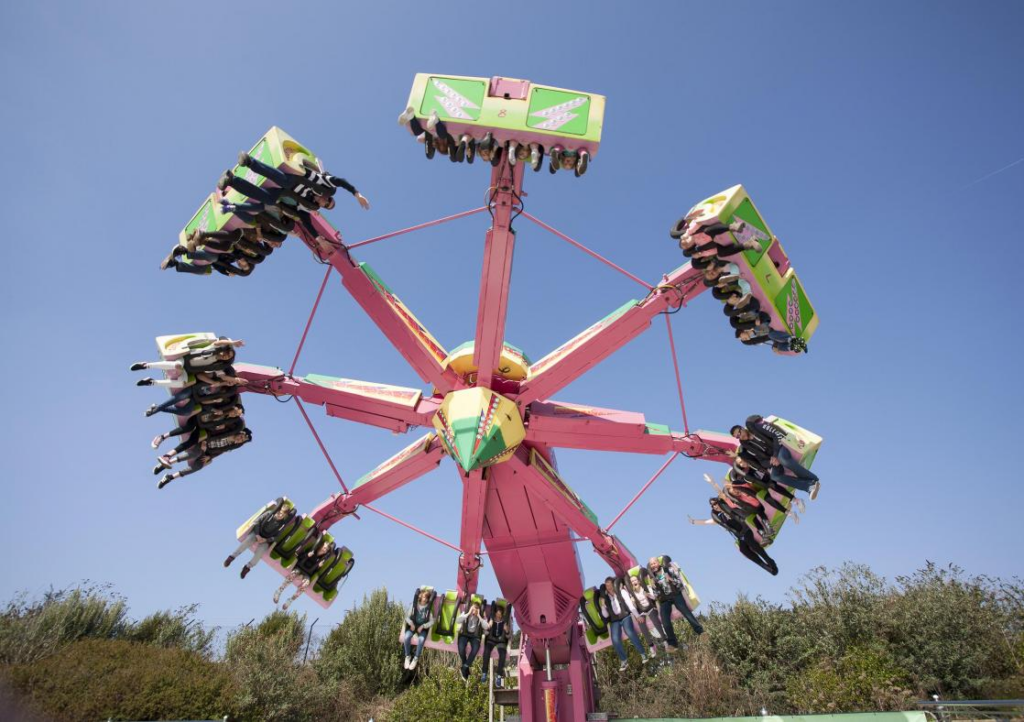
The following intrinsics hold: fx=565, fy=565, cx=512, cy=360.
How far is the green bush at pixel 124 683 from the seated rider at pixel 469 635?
12696 millimetres

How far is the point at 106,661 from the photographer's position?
17672mm

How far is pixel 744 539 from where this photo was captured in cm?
817

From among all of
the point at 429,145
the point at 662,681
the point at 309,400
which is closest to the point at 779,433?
the point at 429,145

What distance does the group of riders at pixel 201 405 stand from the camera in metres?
7.18

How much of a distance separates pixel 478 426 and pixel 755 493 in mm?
4106

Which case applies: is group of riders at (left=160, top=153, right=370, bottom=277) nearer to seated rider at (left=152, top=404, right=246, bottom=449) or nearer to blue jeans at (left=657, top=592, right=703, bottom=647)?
seated rider at (left=152, top=404, right=246, bottom=449)

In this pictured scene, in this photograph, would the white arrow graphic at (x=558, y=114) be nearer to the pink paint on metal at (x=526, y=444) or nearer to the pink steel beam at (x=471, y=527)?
the pink paint on metal at (x=526, y=444)

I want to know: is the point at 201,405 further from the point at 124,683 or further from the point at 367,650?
the point at 367,650

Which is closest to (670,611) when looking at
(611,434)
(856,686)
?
(611,434)

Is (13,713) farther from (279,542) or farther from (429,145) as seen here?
(279,542)

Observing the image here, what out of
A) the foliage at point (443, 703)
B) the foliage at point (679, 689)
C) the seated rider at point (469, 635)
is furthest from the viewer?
the foliage at point (679, 689)

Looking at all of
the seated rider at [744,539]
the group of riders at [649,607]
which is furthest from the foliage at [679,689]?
the seated rider at [744,539]

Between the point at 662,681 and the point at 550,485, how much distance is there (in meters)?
22.8

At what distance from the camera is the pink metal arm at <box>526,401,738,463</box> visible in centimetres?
867
